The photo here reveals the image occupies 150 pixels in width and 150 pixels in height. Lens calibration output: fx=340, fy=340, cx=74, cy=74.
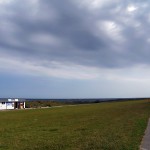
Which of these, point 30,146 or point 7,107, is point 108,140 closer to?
point 30,146

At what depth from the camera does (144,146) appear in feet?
46.5

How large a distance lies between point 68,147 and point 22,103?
8048cm

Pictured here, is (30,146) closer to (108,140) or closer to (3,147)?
(3,147)

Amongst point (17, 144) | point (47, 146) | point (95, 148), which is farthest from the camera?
point (17, 144)

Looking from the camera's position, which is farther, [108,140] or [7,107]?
[7,107]

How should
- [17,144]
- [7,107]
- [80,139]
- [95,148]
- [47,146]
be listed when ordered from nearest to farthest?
[95,148], [47,146], [17,144], [80,139], [7,107]

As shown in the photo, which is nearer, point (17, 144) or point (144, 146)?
point (144, 146)

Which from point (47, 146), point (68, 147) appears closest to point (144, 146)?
point (68, 147)

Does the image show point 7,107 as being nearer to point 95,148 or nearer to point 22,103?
point 22,103

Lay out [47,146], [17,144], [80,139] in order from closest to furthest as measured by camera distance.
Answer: [47,146] < [17,144] < [80,139]

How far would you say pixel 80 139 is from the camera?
16.8 meters

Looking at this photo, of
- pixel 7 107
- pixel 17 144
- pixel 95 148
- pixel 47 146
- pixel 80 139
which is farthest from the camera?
pixel 7 107

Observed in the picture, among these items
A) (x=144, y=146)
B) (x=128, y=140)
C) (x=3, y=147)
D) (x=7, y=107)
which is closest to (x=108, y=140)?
(x=128, y=140)

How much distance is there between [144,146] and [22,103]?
266 feet
